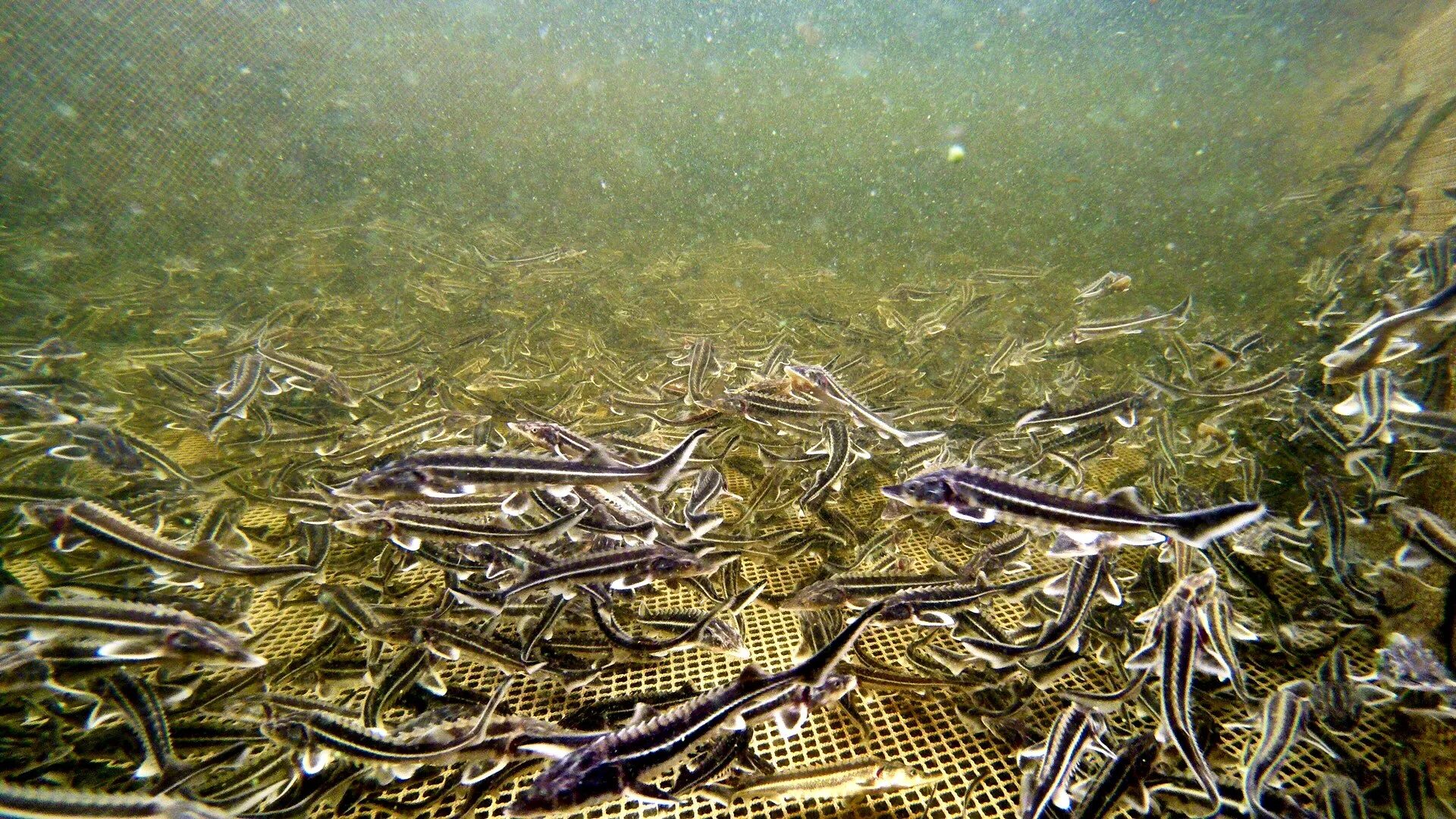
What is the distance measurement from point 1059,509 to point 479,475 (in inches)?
101

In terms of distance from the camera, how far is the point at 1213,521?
1.74m

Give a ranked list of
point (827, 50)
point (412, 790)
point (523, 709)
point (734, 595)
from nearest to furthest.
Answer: point (412, 790)
point (523, 709)
point (734, 595)
point (827, 50)

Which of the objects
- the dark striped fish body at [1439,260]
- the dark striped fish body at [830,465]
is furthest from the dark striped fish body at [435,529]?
the dark striped fish body at [1439,260]

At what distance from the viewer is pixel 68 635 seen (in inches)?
76.2

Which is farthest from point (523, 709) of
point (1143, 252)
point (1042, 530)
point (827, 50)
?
point (827, 50)

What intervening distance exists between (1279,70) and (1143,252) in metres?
49.5

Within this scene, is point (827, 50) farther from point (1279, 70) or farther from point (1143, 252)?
point (1143, 252)

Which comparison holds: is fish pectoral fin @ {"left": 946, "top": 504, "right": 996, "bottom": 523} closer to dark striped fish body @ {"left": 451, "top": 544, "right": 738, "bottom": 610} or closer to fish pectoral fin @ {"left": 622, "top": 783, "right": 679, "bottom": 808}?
dark striped fish body @ {"left": 451, "top": 544, "right": 738, "bottom": 610}

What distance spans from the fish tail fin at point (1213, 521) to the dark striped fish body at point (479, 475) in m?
1.93

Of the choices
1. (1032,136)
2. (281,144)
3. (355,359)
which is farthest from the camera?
(1032,136)

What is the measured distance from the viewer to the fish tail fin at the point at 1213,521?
5.57ft

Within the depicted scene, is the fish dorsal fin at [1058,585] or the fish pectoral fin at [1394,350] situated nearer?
the fish dorsal fin at [1058,585]

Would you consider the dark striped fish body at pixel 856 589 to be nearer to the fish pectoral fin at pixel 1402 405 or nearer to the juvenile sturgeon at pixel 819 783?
the juvenile sturgeon at pixel 819 783

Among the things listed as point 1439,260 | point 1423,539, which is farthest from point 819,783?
point 1439,260
